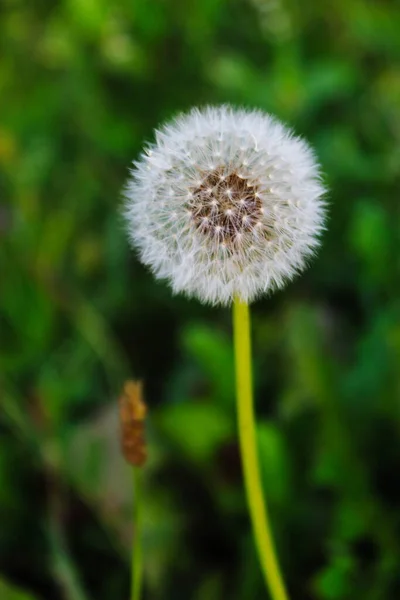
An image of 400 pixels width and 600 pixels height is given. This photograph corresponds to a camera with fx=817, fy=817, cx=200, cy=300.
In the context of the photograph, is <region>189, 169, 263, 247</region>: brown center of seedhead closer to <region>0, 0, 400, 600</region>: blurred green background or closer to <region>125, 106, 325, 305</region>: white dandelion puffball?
<region>125, 106, 325, 305</region>: white dandelion puffball

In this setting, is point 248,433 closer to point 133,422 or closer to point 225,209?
point 133,422

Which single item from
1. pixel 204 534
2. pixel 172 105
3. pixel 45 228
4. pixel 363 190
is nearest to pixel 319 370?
pixel 204 534

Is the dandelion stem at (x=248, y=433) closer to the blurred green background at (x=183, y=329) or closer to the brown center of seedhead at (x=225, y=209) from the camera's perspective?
the brown center of seedhead at (x=225, y=209)

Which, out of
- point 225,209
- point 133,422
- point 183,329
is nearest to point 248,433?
point 133,422

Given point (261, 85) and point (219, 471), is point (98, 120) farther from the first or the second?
point (219, 471)

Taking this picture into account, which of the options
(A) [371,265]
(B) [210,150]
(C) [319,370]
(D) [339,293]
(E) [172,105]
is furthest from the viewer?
(E) [172,105]
